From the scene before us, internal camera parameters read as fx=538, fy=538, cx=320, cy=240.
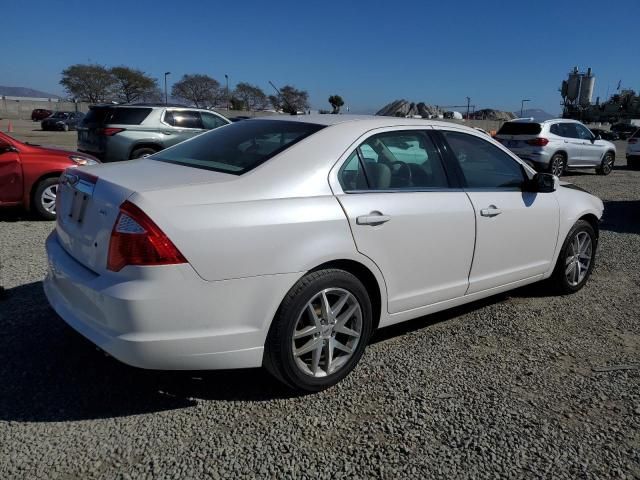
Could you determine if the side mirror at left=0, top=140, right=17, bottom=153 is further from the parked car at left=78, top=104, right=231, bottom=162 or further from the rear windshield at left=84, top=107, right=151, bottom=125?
the rear windshield at left=84, top=107, right=151, bottom=125

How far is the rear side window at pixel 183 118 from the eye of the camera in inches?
446

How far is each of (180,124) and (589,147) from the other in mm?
11329

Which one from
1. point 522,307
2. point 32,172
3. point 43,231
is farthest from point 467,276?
point 32,172

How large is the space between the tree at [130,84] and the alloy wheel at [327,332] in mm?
76570

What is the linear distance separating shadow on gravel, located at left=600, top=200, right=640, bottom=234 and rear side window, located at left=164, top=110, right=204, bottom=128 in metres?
8.24

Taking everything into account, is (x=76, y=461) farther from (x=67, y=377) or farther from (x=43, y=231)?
(x=43, y=231)

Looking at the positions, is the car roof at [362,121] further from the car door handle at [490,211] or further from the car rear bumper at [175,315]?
the car rear bumper at [175,315]

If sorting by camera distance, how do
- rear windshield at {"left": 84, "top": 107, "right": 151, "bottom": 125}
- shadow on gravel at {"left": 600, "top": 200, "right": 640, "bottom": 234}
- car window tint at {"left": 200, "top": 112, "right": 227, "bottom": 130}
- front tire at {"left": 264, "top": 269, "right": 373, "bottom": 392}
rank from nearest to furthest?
front tire at {"left": 264, "top": 269, "right": 373, "bottom": 392}
shadow on gravel at {"left": 600, "top": 200, "right": 640, "bottom": 234}
rear windshield at {"left": 84, "top": 107, "right": 151, "bottom": 125}
car window tint at {"left": 200, "top": 112, "right": 227, "bottom": 130}

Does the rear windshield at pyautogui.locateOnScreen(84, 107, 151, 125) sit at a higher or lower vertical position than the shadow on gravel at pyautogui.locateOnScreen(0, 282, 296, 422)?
higher

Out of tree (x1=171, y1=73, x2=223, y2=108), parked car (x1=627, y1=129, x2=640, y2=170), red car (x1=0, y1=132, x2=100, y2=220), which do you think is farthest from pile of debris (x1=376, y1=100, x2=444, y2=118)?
tree (x1=171, y1=73, x2=223, y2=108)

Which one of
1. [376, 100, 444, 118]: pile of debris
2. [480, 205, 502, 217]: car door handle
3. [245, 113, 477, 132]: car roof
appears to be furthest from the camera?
[376, 100, 444, 118]: pile of debris

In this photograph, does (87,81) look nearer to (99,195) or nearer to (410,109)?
(410,109)

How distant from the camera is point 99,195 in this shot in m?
2.79

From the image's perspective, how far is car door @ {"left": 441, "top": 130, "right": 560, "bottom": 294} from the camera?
387 centimetres
